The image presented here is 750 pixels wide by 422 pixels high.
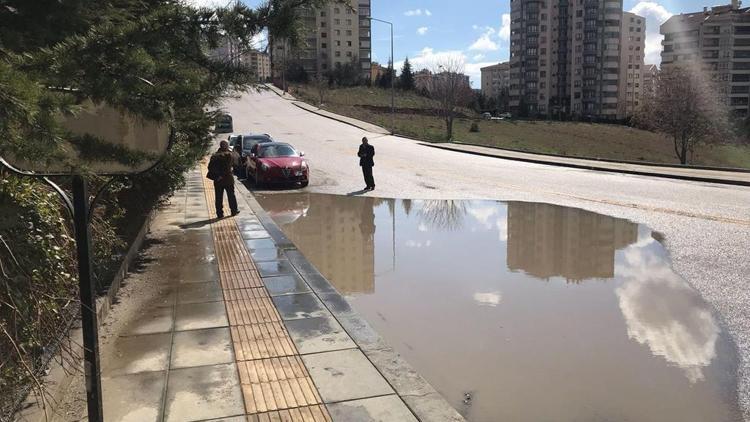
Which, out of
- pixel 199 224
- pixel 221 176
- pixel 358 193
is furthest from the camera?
pixel 358 193

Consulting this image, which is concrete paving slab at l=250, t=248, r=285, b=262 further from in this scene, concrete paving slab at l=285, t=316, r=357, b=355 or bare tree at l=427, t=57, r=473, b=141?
bare tree at l=427, t=57, r=473, b=141

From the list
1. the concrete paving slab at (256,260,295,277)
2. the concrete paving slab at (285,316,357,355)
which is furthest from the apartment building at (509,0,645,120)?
the concrete paving slab at (285,316,357,355)

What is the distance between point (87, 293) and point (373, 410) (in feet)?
6.31

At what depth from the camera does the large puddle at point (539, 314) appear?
4.89m

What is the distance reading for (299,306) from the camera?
656 centimetres

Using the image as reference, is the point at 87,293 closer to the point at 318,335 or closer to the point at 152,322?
the point at 318,335

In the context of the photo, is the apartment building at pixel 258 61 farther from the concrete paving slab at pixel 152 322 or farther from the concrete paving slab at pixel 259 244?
the concrete paving slab at pixel 259 244

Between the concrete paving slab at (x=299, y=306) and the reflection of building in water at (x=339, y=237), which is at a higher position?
the concrete paving slab at (x=299, y=306)

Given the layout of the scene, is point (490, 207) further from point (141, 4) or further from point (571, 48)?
point (571, 48)

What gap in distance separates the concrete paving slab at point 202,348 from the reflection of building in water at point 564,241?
15.9 feet

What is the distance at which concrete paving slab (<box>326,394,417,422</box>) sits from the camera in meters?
4.01

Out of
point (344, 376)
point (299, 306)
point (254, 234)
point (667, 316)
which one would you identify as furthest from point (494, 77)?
point (344, 376)

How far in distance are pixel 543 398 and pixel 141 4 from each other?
400cm

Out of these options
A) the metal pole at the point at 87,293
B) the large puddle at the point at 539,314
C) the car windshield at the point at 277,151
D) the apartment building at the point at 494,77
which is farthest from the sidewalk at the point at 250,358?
the apartment building at the point at 494,77
